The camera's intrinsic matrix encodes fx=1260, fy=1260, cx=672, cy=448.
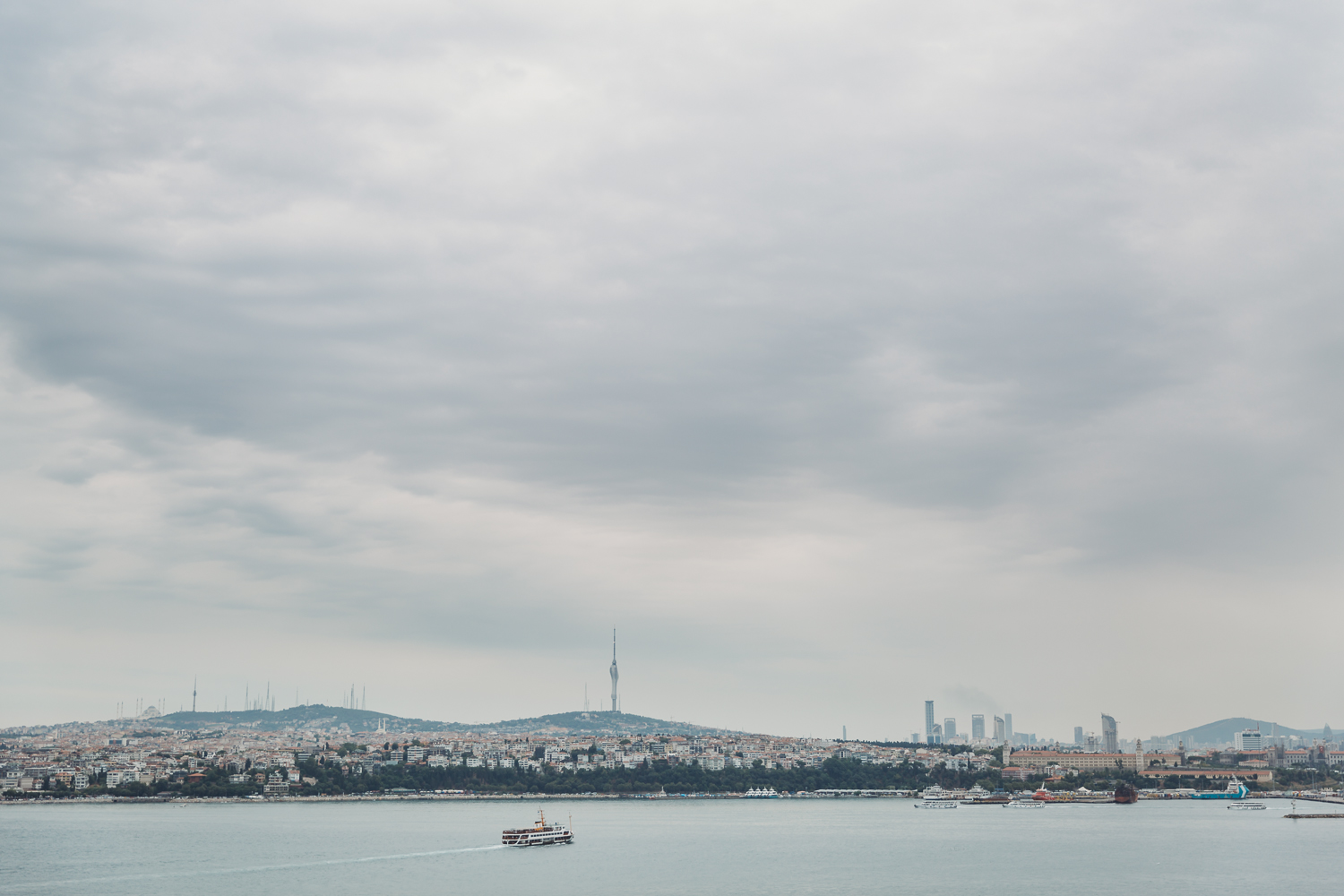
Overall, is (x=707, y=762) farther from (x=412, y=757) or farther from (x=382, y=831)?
(x=382, y=831)

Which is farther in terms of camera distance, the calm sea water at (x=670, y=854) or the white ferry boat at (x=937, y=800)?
the white ferry boat at (x=937, y=800)

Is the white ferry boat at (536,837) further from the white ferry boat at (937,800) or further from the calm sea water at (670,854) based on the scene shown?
the white ferry boat at (937,800)

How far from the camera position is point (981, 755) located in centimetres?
17012

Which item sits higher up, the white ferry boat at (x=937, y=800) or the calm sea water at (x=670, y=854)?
the calm sea water at (x=670, y=854)

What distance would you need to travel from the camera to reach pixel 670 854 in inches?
2339

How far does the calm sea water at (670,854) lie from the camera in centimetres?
4622

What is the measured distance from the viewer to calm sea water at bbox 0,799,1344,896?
46219 mm

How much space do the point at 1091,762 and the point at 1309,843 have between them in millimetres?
94653

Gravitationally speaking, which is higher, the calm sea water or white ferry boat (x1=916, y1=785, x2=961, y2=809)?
the calm sea water

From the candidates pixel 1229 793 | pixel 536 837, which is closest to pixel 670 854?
pixel 536 837

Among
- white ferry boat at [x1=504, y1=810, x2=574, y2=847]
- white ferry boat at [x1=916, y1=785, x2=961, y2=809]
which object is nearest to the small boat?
white ferry boat at [x1=916, y1=785, x2=961, y2=809]

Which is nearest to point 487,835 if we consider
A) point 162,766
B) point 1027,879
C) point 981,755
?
point 1027,879

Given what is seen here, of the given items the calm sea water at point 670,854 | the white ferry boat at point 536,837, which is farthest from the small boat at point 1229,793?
the white ferry boat at point 536,837

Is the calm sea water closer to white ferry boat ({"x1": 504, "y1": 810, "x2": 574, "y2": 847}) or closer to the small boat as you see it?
white ferry boat ({"x1": 504, "y1": 810, "x2": 574, "y2": 847})
